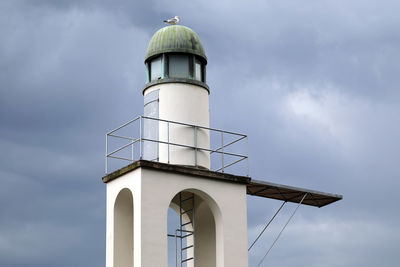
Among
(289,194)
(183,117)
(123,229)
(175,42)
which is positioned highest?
(175,42)

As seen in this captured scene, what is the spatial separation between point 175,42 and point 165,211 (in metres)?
6.80

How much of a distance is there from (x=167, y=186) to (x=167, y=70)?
4.92 m

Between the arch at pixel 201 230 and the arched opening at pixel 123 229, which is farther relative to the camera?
the arch at pixel 201 230

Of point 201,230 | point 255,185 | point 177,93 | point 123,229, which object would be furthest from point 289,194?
point 123,229

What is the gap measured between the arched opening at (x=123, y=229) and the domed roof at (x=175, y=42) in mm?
5657

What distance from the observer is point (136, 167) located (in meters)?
33.7

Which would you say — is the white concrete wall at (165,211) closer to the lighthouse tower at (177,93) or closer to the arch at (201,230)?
the arch at (201,230)

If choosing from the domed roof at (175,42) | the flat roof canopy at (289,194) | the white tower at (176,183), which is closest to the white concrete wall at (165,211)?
the white tower at (176,183)

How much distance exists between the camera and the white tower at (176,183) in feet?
110

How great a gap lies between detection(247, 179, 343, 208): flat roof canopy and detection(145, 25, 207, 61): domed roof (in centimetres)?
549

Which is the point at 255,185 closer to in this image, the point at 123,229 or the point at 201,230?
the point at 201,230

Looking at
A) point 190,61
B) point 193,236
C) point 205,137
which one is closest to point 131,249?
point 193,236

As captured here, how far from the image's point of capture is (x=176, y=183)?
1353 inches

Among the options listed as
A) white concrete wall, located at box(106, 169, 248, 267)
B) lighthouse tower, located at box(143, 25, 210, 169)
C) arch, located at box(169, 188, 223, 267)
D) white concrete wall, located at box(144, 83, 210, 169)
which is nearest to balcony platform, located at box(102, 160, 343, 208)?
white concrete wall, located at box(106, 169, 248, 267)
